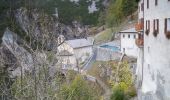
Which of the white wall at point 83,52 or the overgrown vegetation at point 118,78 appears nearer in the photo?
the overgrown vegetation at point 118,78

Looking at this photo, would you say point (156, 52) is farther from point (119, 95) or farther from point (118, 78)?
point (118, 78)

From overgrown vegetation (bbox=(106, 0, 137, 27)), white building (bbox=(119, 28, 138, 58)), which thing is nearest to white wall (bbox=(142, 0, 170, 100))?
white building (bbox=(119, 28, 138, 58))

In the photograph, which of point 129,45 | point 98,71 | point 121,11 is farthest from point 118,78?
point 121,11

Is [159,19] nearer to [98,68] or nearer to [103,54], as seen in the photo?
[98,68]

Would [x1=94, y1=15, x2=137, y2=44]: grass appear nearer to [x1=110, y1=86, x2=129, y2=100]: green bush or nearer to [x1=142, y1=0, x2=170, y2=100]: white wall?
[x1=110, y1=86, x2=129, y2=100]: green bush

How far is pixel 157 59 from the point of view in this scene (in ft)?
87.8

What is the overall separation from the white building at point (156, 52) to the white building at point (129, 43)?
16.3 metres

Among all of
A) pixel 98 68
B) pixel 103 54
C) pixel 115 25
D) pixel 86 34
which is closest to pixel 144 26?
pixel 98 68

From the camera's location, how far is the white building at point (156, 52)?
24688 millimetres

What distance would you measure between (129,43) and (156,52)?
23114 millimetres

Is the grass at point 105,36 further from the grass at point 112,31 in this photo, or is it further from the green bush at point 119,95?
the green bush at point 119,95

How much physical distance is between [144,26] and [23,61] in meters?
23.7

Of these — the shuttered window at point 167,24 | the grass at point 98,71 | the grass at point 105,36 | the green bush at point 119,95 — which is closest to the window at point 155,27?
the shuttered window at point 167,24

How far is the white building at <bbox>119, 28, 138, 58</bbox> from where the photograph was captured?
48906mm
